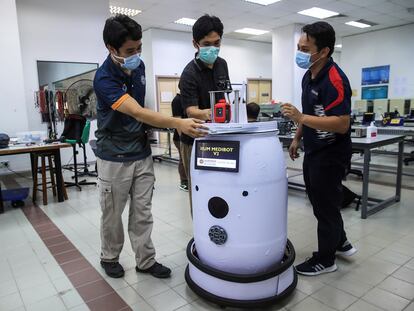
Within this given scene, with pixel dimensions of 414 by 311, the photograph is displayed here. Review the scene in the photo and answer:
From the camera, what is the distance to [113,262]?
205 centimetres

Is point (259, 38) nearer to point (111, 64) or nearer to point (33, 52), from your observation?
point (33, 52)

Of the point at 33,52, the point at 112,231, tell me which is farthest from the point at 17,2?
the point at 112,231

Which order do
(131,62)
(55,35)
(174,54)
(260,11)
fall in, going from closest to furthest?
(131,62) → (55,35) → (260,11) → (174,54)

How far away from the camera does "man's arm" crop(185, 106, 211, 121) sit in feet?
5.76

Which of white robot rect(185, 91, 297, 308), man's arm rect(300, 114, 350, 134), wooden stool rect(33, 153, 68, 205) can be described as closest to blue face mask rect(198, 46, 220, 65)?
white robot rect(185, 91, 297, 308)

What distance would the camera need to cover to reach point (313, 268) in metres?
1.98

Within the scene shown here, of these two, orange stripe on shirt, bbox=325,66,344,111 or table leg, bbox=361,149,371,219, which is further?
table leg, bbox=361,149,371,219

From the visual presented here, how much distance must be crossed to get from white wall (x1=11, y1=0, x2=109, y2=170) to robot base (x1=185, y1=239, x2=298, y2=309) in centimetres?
487

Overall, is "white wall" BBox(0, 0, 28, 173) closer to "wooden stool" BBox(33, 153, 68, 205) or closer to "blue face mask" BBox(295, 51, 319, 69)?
"wooden stool" BBox(33, 153, 68, 205)

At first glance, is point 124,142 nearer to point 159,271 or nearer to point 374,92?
point 159,271

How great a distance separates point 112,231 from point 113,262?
0.83ft

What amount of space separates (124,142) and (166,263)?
92 centimetres

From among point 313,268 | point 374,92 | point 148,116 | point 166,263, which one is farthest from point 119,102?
point 374,92

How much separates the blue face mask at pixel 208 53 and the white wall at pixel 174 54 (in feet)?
22.5
